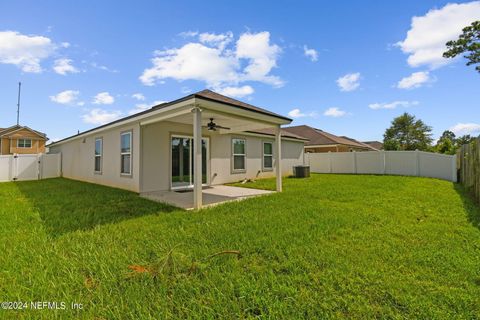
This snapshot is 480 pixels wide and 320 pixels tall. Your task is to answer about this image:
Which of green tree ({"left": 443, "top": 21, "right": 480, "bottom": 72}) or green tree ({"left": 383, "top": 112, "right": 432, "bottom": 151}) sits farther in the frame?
green tree ({"left": 383, "top": 112, "right": 432, "bottom": 151})

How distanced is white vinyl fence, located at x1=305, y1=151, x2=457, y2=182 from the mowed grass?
9499 millimetres

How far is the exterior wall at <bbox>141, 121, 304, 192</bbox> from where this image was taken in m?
8.45

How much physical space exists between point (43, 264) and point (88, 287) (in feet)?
3.31

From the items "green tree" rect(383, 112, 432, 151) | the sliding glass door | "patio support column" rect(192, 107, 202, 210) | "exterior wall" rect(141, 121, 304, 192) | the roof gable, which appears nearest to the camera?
"patio support column" rect(192, 107, 202, 210)

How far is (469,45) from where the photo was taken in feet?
39.7

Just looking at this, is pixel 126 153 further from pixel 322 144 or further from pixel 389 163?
pixel 322 144

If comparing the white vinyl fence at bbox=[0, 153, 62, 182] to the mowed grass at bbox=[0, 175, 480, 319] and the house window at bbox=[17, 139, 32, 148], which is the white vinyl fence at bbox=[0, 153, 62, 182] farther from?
the house window at bbox=[17, 139, 32, 148]

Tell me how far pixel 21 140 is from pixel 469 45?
42.9 m

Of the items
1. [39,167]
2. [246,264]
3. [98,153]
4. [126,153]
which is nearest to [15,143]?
[39,167]

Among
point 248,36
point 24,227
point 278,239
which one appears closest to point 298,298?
point 278,239

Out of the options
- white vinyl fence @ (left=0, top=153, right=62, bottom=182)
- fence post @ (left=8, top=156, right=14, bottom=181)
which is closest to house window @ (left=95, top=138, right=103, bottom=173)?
white vinyl fence @ (left=0, top=153, right=62, bottom=182)

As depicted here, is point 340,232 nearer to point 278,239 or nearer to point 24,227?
point 278,239

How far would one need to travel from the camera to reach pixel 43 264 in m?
2.94

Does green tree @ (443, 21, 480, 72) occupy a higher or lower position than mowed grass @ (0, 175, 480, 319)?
higher
